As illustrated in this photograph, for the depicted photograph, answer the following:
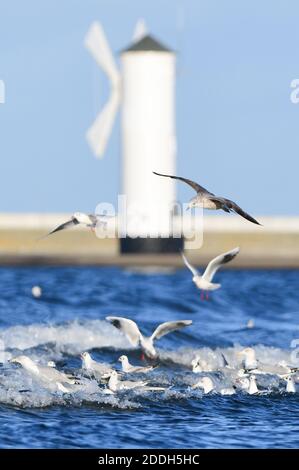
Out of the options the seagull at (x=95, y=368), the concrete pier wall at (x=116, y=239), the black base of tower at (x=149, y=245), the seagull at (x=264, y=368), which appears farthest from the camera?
the concrete pier wall at (x=116, y=239)

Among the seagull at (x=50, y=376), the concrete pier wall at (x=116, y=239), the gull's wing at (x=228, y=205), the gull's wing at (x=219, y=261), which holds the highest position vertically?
the gull's wing at (x=228, y=205)

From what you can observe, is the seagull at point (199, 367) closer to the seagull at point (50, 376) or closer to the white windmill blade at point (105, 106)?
the seagull at point (50, 376)

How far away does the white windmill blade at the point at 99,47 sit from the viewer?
238 ft

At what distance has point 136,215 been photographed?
223 ft

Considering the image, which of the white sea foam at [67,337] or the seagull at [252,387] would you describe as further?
the white sea foam at [67,337]

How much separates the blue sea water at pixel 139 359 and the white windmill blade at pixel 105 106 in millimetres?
19369

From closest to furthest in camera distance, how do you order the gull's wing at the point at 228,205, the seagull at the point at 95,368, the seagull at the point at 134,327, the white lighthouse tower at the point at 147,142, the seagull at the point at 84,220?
the gull's wing at the point at 228,205
the seagull at the point at 134,327
the seagull at the point at 95,368
the seagull at the point at 84,220
the white lighthouse tower at the point at 147,142

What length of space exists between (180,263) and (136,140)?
585 cm

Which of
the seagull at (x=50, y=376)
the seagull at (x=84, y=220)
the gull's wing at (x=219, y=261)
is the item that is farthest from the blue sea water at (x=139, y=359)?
the seagull at (x=84, y=220)

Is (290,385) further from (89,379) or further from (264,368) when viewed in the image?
(89,379)

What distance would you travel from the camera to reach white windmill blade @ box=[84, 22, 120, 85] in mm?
72625

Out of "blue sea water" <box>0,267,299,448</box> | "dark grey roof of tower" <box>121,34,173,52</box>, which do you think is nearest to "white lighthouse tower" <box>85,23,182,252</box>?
"dark grey roof of tower" <box>121,34,173,52</box>
